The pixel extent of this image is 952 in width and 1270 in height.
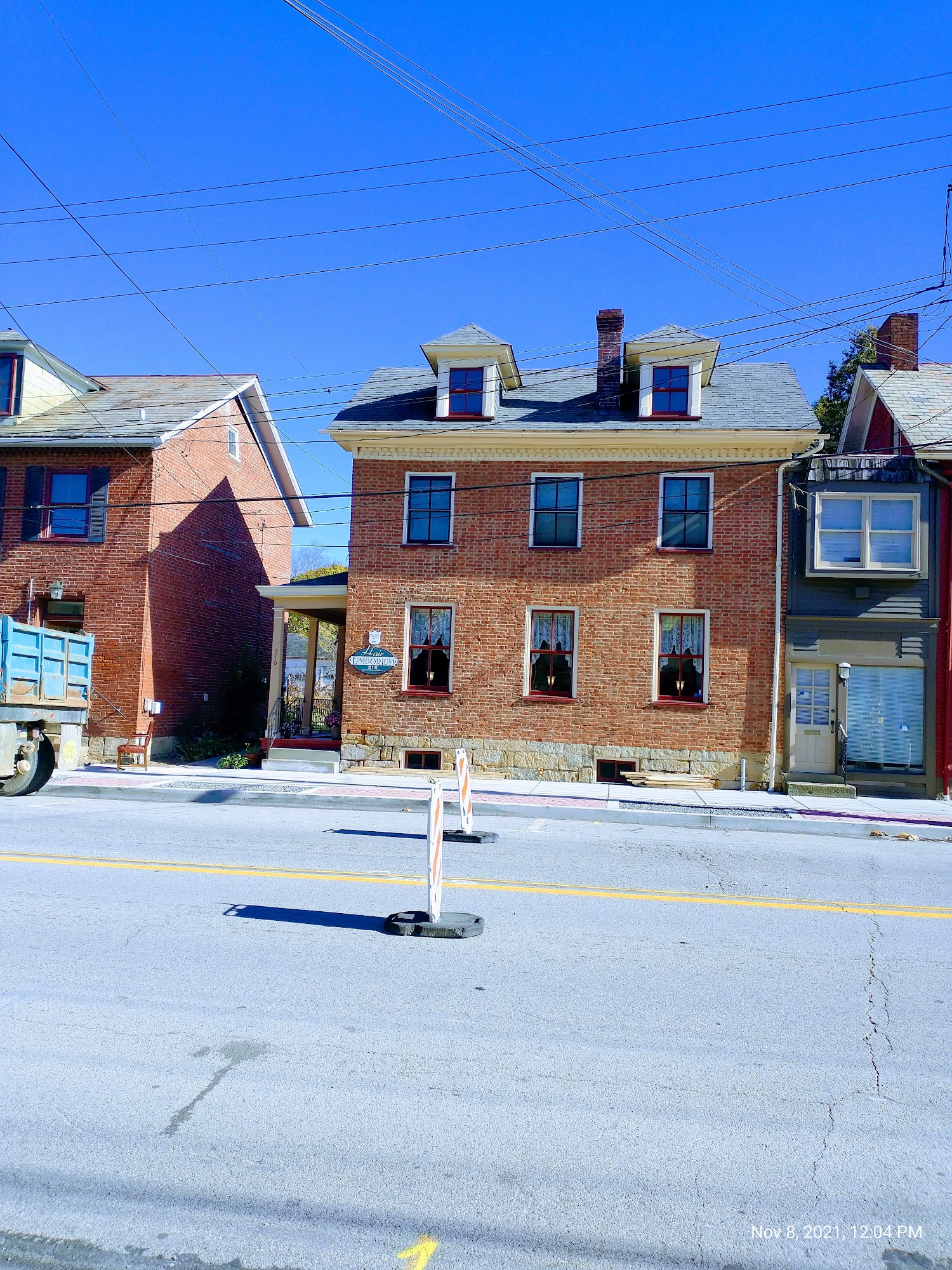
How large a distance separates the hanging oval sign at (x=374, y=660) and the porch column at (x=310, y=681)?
3.19 m

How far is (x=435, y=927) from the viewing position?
21.0 ft

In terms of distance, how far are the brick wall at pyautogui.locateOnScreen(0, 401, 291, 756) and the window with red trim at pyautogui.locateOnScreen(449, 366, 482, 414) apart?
6.53 m

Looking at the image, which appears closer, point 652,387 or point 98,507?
point 652,387

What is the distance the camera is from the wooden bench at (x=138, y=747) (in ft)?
61.0

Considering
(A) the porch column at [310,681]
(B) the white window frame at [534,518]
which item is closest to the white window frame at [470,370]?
(B) the white window frame at [534,518]

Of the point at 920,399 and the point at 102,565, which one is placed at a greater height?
the point at 920,399

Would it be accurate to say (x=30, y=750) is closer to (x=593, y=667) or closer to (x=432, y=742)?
(x=432, y=742)

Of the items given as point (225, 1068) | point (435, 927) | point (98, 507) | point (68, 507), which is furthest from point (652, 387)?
point (225, 1068)

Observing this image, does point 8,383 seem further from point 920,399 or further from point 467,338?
point 920,399

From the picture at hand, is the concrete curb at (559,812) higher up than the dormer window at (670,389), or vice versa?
the dormer window at (670,389)

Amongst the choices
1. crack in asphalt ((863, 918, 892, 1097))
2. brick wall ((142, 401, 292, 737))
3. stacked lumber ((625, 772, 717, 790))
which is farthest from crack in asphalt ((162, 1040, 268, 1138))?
brick wall ((142, 401, 292, 737))

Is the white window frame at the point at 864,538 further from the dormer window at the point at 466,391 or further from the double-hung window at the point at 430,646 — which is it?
the double-hung window at the point at 430,646

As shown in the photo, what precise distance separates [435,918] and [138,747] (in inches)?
545

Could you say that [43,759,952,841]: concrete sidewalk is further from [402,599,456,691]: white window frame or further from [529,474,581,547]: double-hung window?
[529,474,581,547]: double-hung window
